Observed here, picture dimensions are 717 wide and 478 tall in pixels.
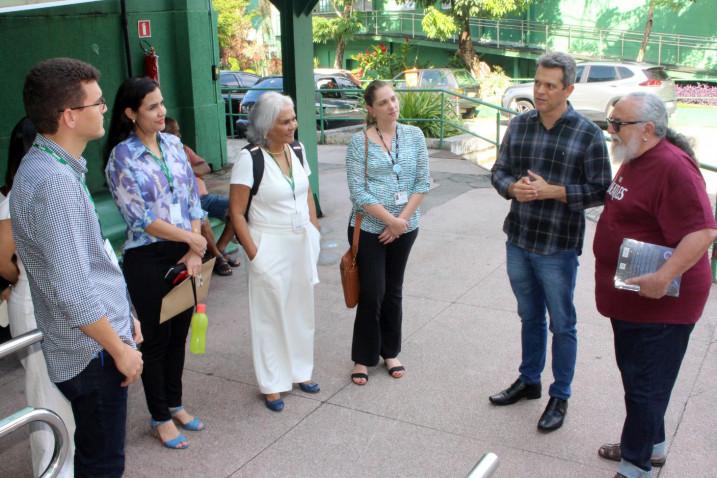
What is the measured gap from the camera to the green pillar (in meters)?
7.50

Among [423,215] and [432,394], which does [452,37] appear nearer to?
[423,215]

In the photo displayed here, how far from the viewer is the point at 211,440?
3.86 metres

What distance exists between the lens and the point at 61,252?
7.49 ft

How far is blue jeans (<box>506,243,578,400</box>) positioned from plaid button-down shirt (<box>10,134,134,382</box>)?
2.20 meters

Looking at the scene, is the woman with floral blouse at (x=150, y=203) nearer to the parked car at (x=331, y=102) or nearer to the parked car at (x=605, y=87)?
the parked car at (x=331, y=102)

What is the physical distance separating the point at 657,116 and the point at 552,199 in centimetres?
76

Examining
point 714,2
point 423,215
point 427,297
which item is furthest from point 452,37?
point 427,297

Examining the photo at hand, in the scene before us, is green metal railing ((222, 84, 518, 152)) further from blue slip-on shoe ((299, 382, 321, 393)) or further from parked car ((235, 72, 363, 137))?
blue slip-on shoe ((299, 382, 321, 393))

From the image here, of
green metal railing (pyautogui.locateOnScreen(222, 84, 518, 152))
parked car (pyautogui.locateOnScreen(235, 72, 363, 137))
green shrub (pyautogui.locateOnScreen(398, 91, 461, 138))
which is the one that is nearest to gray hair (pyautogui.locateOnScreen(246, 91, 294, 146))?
green metal railing (pyautogui.locateOnScreen(222, 84, 518, 152))

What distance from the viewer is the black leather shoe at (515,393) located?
13.6ft

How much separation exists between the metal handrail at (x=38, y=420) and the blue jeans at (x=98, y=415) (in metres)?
0.12

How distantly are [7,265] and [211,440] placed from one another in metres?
1.42

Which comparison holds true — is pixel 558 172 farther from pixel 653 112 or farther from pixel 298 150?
pixel 298 150

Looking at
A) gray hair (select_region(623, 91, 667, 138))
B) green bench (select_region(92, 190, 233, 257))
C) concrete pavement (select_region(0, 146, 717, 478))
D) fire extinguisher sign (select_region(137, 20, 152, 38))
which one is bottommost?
concrete pavement (select_region(0, 146, 717, 478))
